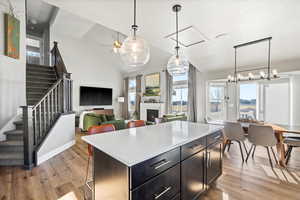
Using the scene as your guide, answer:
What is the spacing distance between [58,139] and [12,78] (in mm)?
2009

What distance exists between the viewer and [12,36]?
11.2 feet

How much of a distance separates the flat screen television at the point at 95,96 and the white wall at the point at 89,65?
0.23 metres

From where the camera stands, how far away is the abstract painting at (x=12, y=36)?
10.8 ft

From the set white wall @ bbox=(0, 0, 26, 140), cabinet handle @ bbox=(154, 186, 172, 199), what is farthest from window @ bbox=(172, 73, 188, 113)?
white wall @ bbox=(0, 0, 26, 140)

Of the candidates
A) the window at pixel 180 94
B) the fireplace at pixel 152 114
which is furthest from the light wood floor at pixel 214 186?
the fireplace at pixel 152 114

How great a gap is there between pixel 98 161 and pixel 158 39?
3.19 m

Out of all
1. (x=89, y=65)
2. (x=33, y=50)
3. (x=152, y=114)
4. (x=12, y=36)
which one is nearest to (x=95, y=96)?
(x=89, y=65)

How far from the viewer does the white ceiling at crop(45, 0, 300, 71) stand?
2.32m

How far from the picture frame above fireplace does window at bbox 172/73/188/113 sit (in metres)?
Answer: 0.91

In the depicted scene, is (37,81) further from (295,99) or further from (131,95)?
(295,99)

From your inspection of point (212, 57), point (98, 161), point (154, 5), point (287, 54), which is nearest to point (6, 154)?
point (98, 161)

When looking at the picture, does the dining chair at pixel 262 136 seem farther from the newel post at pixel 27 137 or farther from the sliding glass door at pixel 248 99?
the newel post at pixel 27 137

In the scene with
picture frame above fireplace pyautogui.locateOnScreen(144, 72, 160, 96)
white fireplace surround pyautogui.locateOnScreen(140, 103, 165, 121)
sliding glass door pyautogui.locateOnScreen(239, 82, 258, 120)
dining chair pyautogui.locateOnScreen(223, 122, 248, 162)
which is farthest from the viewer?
picture frame above fireplace pyautogui.locateOnScreen(144, 72, 160, 96)

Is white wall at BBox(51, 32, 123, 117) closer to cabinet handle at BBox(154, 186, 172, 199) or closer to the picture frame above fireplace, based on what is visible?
the picture frame above fireplace
